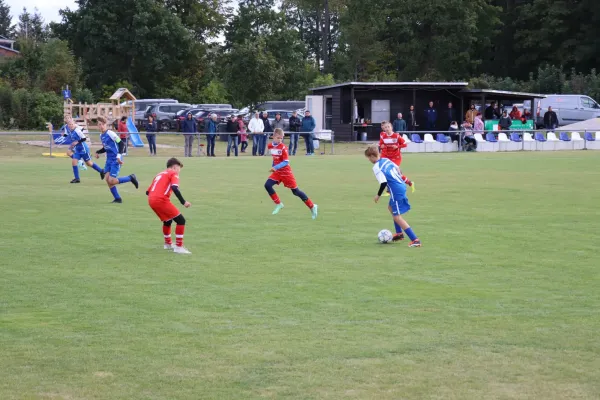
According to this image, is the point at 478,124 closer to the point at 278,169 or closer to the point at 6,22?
the point at 278,169

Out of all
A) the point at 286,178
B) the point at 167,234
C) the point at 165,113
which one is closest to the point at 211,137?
the point at 165,113

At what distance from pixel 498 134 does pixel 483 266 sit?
32.0m

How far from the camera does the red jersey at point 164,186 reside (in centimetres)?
1295

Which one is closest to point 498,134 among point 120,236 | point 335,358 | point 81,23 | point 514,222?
point 514,222

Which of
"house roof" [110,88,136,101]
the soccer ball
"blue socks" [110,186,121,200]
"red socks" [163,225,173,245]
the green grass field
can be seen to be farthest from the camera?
"house roof" [110,88,136,101]

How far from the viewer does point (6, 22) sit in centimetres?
15275

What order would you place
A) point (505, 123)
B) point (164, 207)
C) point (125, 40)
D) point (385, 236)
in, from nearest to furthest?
point (164, 207) → point (385, 236) → point (505, 123) → point (125, 40)

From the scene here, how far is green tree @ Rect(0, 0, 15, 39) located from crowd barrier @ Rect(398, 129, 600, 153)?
118139mm

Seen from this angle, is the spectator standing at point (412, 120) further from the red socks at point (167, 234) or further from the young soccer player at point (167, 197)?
the young soccer player at point (167, 197)

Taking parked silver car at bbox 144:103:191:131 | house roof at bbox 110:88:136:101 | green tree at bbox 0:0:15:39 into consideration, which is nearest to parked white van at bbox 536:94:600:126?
parked silver car at bbox 144:103:191:131

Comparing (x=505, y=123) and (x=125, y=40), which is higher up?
(x=125, y=40)

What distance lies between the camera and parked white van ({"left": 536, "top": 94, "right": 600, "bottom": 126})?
5203 centimetres

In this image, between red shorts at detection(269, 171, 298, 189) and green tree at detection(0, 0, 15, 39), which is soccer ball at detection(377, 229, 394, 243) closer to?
red shorts at detection(269, 171, 298, 189)

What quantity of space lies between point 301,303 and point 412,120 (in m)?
38.9
